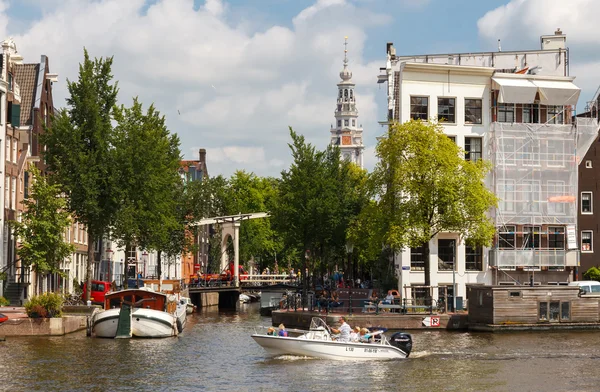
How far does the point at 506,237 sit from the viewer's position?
272 feet

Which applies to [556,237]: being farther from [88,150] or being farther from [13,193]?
[13,193]

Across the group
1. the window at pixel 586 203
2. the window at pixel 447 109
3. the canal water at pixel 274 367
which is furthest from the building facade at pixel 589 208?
the canal water at pixel 274 367

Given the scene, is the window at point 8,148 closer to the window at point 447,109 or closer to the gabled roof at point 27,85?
the gabled roof at point 27,85

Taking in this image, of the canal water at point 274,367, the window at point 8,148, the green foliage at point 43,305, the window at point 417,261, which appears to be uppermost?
the window at point 8,148

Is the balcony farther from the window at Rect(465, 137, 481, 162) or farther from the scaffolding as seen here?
the window at Rect(465, 137, 481, 162)

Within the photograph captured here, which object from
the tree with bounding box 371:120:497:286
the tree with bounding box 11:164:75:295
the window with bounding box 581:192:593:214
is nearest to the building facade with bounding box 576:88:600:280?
the window with bounding box 581:192:593:214

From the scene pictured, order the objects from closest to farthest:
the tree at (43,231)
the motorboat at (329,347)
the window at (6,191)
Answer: the motorboat at (329,347)
the tree at (43,231)
the window at (6,191)

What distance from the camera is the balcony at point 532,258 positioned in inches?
3243

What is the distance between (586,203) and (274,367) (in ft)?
154

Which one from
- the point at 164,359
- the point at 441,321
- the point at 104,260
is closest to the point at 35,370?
the point at 164,359

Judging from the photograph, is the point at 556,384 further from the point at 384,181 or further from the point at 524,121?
the point at 524,121

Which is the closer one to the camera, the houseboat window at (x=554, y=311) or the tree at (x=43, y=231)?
the houseboat window at (x=554, y=311)

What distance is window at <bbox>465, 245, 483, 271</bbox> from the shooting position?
83625 mm

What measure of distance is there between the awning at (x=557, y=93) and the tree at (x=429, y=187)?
1196 centimetres
